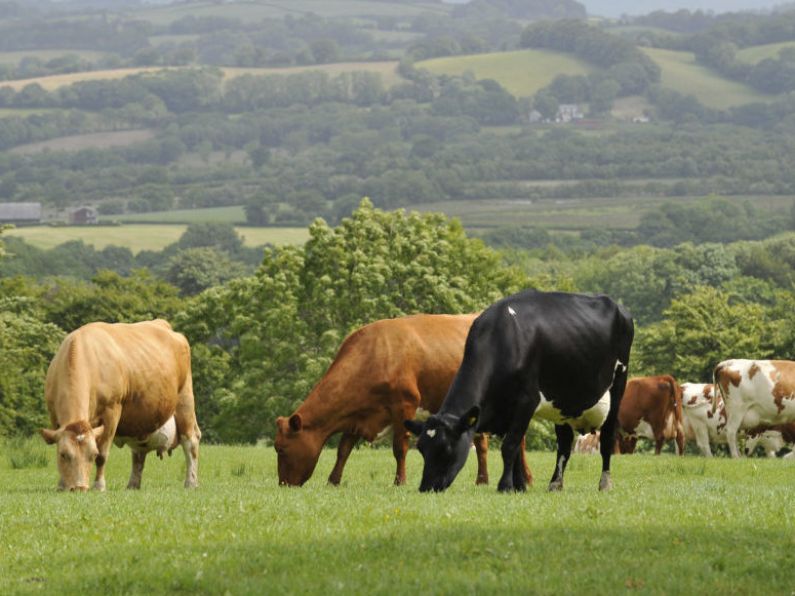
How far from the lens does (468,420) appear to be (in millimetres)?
19469

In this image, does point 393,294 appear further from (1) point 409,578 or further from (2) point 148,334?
(1) point 409,578

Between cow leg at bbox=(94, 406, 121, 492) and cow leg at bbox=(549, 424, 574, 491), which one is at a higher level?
cow leg at bbox=(549, 424, 574, 491)

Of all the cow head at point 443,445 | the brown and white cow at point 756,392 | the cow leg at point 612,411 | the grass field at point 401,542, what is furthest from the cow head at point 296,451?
the brown and white cow at point 756,392

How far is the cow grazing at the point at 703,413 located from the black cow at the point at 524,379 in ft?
79.3

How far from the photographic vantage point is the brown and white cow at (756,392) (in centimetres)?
3747

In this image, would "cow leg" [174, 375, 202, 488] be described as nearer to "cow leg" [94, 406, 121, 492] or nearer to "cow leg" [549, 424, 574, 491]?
"cow leg" [94, 406, 121, 492]

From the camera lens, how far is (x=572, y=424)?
21.3 meters

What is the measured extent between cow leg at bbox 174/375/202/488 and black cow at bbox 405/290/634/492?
6.21 meters

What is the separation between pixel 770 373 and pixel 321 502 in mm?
22099

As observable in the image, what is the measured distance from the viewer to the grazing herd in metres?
20.0

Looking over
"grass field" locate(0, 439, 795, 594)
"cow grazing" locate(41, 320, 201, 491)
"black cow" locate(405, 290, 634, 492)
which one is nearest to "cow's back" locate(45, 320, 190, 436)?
"cow grazing" locate(41, 320, 201, 491)

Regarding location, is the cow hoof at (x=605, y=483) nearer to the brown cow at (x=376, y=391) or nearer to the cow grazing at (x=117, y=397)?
the brown cow at (x=376, y=391)

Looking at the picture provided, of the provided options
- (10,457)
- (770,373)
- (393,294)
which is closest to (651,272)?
(393,294)

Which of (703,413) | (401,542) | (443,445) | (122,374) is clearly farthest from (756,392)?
(401,542)
